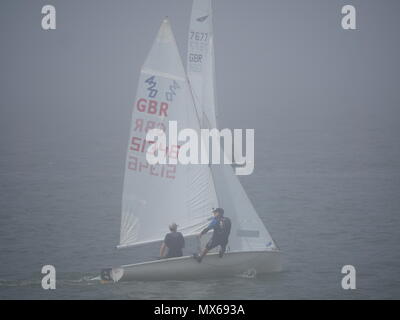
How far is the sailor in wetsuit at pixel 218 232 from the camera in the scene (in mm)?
32750

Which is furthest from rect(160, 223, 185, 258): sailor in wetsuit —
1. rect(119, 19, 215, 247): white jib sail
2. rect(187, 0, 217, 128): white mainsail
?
rect(187, 0, 217, 128): white mainsail

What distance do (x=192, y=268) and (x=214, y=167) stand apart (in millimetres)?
4017

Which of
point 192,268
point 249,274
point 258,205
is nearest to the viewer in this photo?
point 192,268

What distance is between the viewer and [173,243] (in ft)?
109

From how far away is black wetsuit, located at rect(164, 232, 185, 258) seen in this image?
109 ft

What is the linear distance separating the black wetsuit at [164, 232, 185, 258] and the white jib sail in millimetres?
1100

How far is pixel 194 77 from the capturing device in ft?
116

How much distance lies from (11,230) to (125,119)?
7206cm

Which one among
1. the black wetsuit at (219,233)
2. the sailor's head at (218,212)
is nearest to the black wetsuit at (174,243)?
the black wetsuit at (219,233)

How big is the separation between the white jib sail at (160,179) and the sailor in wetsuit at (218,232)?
3.76ft

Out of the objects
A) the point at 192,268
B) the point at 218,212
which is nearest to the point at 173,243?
the point at 192,268

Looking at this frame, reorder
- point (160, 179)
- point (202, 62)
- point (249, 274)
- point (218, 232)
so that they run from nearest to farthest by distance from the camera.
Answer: point (218, 232), point (249, 274), point (160, 179), point (202, 62)

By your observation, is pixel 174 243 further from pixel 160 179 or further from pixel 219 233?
pixel 160 179
